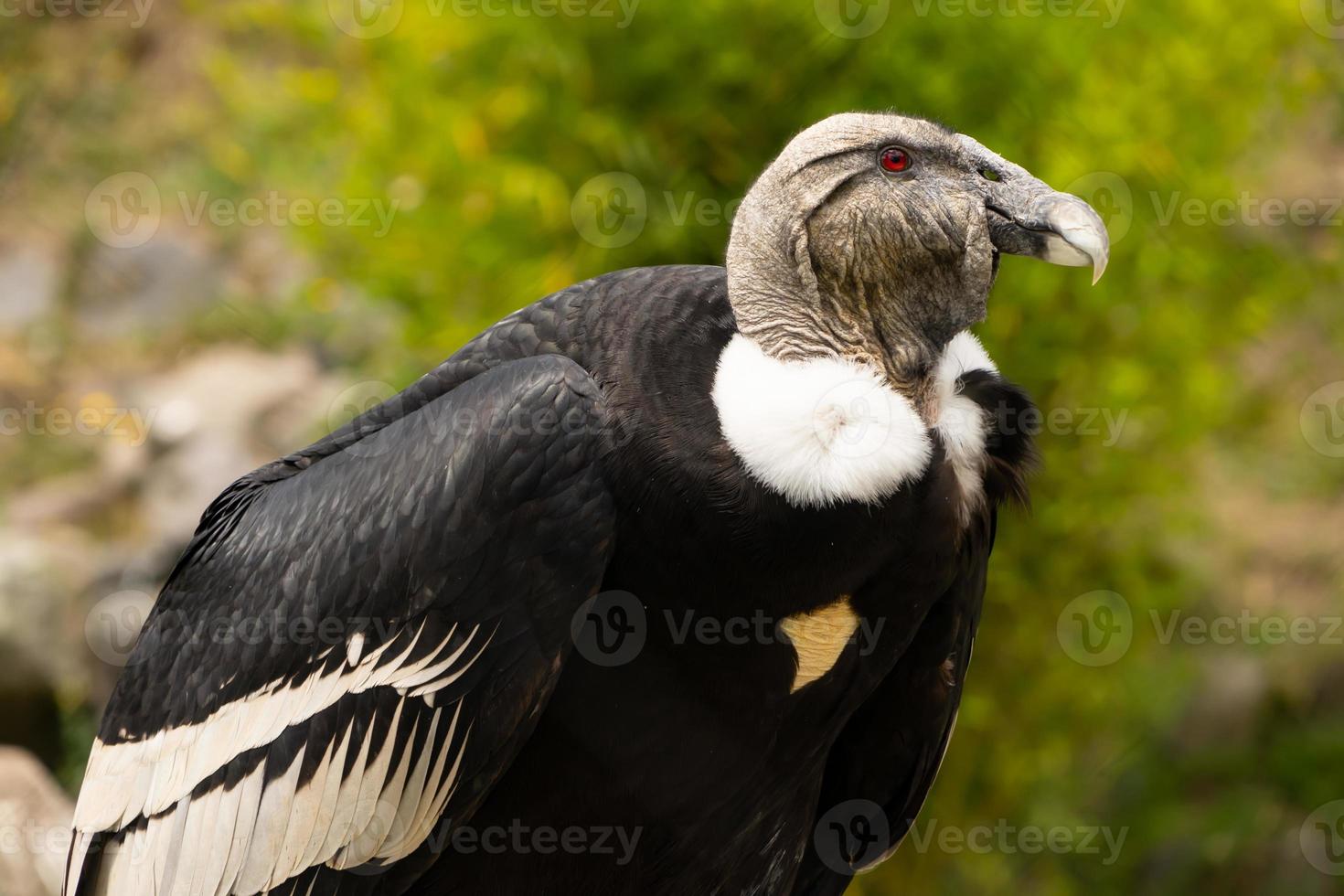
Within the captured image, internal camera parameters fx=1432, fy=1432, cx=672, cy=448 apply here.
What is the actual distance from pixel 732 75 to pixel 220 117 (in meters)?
9.05

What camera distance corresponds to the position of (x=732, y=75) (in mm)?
4473

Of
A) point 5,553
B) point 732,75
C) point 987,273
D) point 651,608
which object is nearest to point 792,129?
point 732,75

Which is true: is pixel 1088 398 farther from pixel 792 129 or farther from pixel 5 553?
pixel 5 553

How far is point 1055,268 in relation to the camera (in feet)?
15.8
